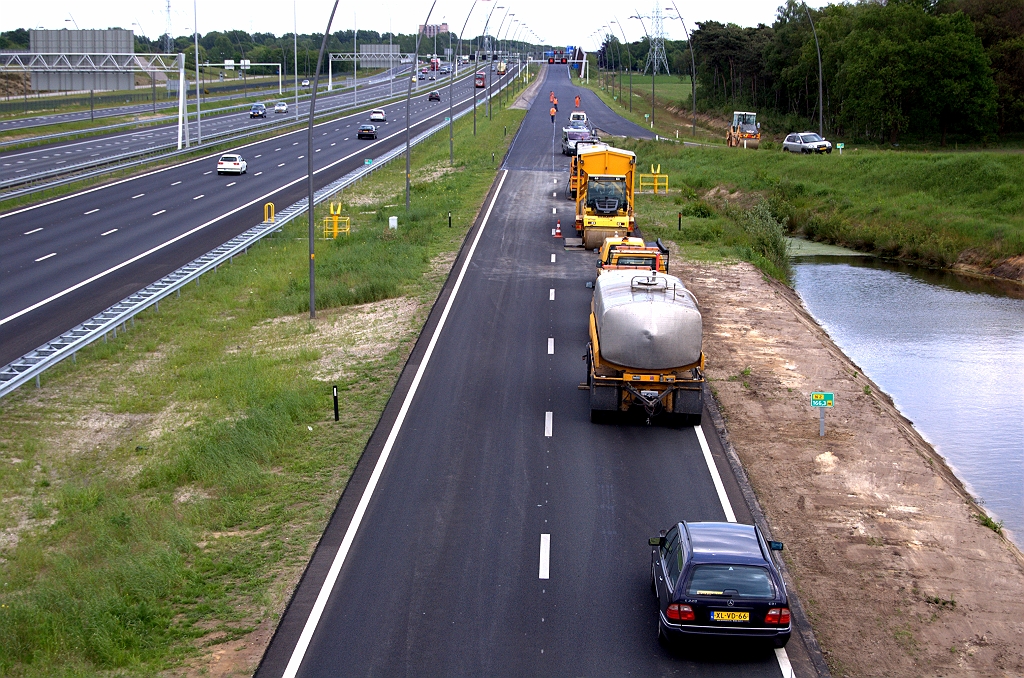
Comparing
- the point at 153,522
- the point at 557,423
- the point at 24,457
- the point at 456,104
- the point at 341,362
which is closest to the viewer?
the point at 153,522

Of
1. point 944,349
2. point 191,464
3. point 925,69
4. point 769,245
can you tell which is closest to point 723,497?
point 191,464

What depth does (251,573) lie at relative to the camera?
15102 millimetres

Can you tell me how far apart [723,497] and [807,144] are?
2299 inches

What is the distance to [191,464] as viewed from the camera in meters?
19.2

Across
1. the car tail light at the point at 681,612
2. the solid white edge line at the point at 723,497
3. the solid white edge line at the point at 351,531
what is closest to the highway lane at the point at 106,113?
the solid white edge line at the point at 351,531

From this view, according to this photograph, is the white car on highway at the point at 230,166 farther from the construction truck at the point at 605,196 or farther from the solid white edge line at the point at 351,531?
the solid white edge line at the point at 351,531

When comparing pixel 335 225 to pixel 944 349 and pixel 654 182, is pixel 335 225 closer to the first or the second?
pixel 654 182

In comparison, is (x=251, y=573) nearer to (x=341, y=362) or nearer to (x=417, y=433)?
(x=417, y=433)

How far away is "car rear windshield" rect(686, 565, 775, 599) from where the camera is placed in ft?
40.7

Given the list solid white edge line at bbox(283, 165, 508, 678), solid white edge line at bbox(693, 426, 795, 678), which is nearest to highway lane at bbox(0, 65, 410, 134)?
solid white edge line at bbox(283, 165, 508, 678)

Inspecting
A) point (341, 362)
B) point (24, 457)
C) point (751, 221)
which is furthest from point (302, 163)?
point (24, 457)

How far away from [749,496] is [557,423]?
5.18 m

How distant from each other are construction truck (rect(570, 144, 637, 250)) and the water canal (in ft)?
27.4

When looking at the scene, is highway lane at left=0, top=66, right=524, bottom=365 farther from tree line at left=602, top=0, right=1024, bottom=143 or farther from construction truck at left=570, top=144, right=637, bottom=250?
tree line at left=602, top=0, right=1024, bottom=143
